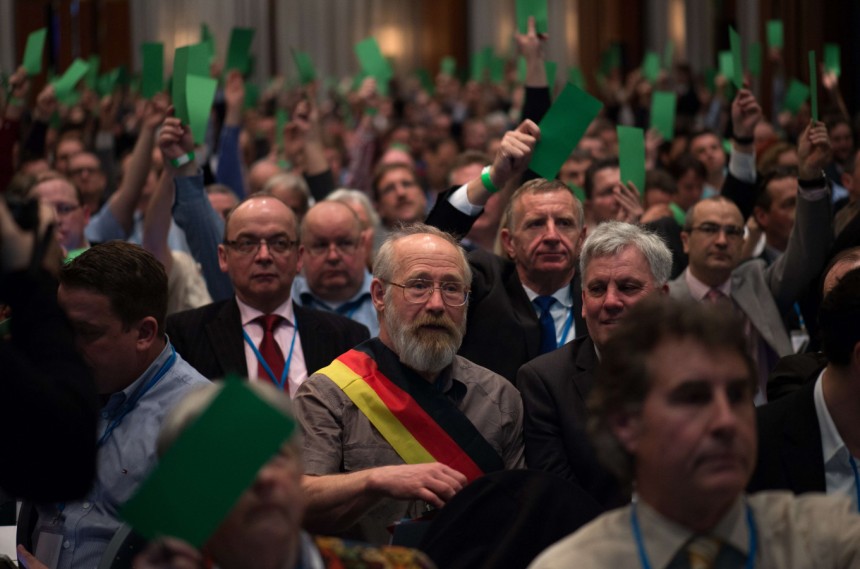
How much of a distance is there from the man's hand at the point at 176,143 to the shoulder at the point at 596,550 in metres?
3.52

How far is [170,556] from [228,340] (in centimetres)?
259

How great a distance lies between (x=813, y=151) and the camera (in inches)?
201

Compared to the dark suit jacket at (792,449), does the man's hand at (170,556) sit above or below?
above

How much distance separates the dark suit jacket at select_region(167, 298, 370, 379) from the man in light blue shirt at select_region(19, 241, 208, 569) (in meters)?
1.03

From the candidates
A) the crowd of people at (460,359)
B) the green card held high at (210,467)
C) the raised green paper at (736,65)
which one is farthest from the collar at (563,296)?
the green card held high at (210,467)

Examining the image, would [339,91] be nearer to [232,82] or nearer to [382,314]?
[232,82]

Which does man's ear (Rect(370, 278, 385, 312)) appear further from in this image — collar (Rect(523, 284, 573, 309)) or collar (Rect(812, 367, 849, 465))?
collar (Rect(812, 367, 849, 465))

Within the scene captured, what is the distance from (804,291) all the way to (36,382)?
141 inches

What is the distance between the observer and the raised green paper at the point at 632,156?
5.23 meters

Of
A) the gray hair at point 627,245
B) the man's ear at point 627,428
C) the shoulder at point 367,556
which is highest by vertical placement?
the man's ear at point 627,428

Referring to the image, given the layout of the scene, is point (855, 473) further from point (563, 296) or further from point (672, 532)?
point (563, 296)

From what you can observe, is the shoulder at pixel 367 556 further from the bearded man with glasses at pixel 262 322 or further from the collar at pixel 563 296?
the collar at pixel 563 296

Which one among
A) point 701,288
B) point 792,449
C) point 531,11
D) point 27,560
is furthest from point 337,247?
point 792,449

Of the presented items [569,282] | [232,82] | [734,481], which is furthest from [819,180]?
[232,82]
